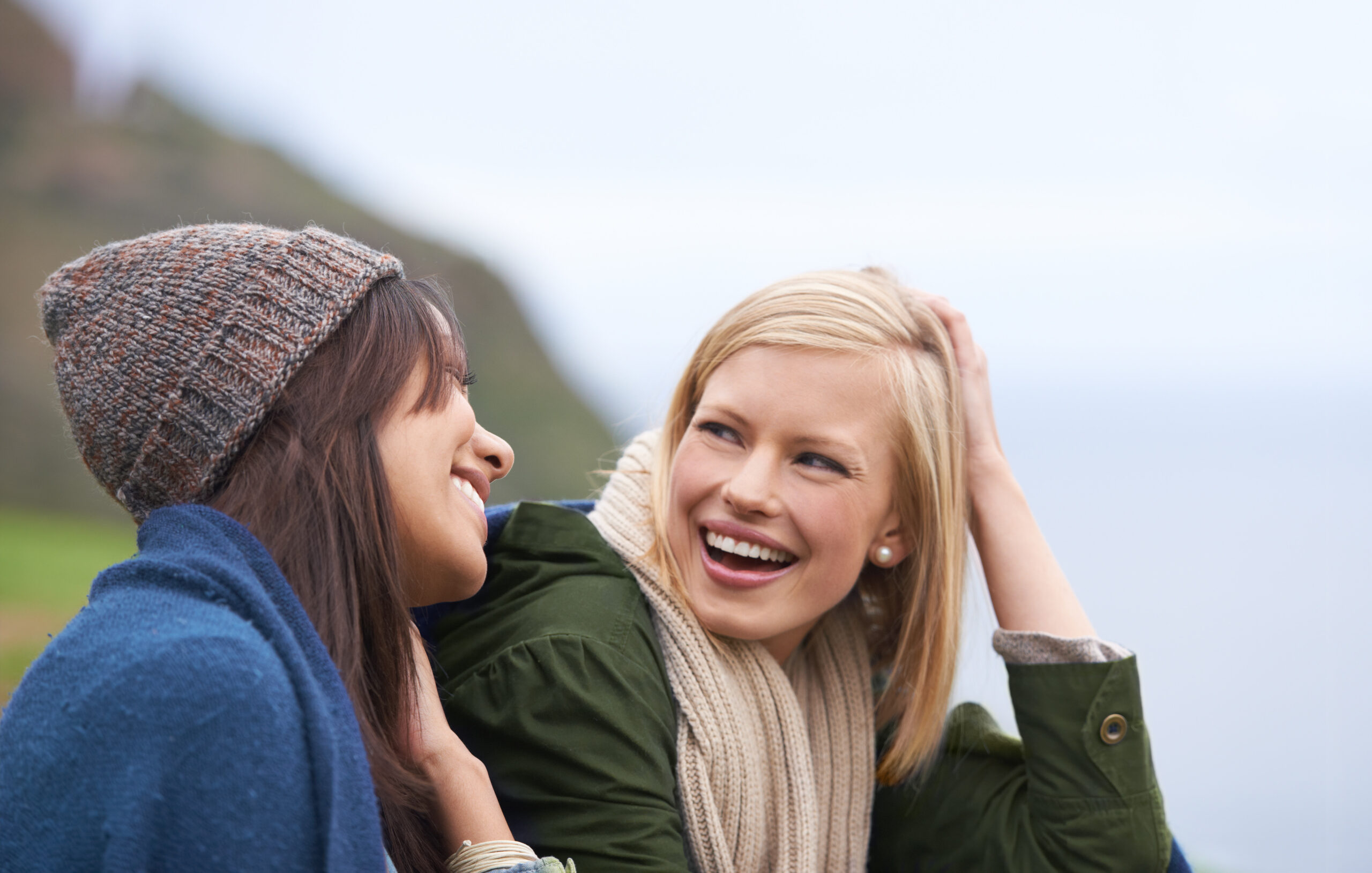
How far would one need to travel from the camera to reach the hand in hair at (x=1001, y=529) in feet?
8.13

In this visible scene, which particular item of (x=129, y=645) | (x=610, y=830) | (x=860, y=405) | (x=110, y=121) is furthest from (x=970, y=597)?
(x=110, y=121)

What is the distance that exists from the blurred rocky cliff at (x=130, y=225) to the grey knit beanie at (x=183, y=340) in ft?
19.0

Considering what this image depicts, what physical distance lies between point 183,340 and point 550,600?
0.87 metres

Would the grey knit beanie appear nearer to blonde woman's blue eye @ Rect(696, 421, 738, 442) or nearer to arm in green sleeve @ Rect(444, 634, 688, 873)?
arm in green sleeve @ Rect(444, 634, 688, 873)

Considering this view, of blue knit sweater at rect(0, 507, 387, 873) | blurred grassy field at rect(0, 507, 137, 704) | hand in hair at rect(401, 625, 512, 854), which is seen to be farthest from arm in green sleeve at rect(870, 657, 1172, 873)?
blurred grassy field at rect(0, 507, 137, 704)

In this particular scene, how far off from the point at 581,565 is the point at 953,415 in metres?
0.95

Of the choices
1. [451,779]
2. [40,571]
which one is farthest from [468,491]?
[40,571]

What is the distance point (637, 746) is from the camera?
6.61 feet

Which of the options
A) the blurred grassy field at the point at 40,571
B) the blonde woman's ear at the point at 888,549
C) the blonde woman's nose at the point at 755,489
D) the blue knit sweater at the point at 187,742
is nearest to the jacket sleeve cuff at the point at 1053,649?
the blonde woman's ear at the point at 888,549

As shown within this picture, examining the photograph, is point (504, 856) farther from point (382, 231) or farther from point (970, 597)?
point (382, 231)

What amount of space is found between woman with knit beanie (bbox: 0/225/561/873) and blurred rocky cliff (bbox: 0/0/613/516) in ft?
19.1

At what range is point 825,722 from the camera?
251 cm

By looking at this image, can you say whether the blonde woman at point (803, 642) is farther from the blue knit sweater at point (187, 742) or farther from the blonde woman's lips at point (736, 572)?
the blue knit sweater at point (187, 742)

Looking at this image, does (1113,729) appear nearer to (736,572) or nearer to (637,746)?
(736,572)
